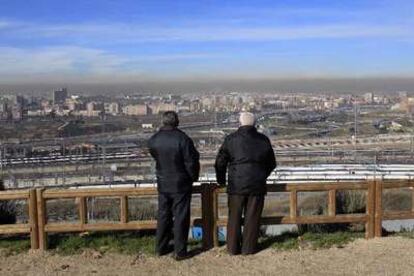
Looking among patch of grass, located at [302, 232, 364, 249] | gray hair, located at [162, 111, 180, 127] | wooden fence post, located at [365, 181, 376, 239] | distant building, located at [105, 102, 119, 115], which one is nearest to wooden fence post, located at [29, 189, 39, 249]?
gray hair, located at [162, 111, 180, 127]

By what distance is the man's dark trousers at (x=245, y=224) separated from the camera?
773 cm

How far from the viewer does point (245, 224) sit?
777 centimetres

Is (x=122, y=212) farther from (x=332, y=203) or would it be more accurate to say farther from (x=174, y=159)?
(x=332, y=203)

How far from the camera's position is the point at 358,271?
7109 millimetres

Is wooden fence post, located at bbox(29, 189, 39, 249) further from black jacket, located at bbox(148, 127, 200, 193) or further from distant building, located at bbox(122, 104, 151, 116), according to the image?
distant building, located at bbox(122, 104, 151, 116)

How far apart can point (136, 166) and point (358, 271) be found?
1446 inches

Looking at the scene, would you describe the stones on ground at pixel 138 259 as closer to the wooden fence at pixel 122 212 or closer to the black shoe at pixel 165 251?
the black shoe at pixel 165 251

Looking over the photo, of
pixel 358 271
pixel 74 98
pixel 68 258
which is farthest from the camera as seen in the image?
pixel 74 98

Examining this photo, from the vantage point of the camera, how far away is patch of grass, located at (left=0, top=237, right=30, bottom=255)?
8.05 meters

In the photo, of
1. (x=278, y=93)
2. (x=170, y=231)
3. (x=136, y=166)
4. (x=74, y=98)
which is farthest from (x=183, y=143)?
(x=278, y=93)

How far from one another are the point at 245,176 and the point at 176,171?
832 mm

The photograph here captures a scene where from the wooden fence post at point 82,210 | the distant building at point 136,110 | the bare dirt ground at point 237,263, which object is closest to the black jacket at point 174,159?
the bare dirt ground at point 237,263

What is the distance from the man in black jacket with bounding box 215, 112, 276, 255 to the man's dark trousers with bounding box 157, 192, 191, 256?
56cm

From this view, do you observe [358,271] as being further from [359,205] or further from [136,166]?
[136,166]
